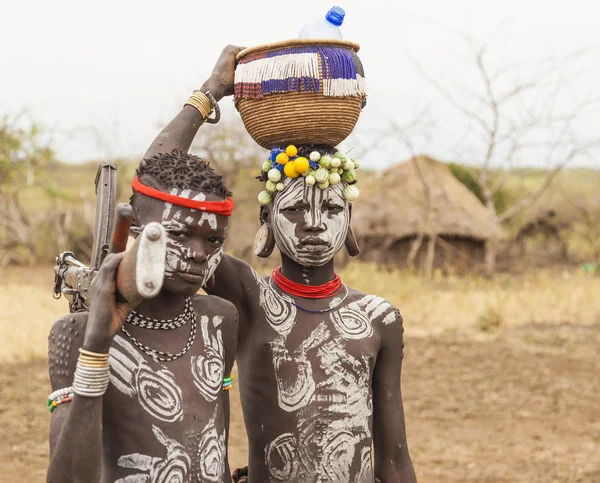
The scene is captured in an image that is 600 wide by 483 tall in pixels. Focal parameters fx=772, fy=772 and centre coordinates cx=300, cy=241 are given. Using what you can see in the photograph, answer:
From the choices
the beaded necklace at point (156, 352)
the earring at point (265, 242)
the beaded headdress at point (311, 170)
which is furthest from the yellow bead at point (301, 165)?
the beaded necklace at point (156, 352)

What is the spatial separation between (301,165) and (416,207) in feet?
43.7

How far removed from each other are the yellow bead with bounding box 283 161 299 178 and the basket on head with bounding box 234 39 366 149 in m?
0.10

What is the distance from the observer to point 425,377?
877 centimetres

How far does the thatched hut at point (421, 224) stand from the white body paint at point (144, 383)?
13402mm

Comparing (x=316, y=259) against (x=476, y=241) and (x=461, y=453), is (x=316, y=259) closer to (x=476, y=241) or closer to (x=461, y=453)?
(x=461, y=453)

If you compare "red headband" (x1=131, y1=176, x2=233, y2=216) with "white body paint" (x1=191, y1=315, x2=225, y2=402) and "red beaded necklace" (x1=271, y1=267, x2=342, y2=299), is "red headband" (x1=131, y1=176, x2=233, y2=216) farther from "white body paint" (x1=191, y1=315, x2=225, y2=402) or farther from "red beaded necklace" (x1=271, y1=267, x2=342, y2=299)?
"red beaded necklace" (x1=271, y1=267, x2=342, y2=299)

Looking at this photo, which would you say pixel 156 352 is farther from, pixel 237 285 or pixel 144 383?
pixel 237 285

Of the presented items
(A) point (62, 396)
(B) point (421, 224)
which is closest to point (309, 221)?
(A) point (62, 396)

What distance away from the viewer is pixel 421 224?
15930 millimetres

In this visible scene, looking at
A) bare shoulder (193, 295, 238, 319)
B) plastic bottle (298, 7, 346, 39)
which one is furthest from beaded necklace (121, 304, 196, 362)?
plastic bottle (298, 7, 346, 39)

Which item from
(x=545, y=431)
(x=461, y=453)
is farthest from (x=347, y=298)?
(x=545, y=431)

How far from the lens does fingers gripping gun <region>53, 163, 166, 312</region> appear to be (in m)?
1.99

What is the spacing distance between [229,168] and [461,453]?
9.23m

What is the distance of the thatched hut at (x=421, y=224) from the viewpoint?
1597cm
